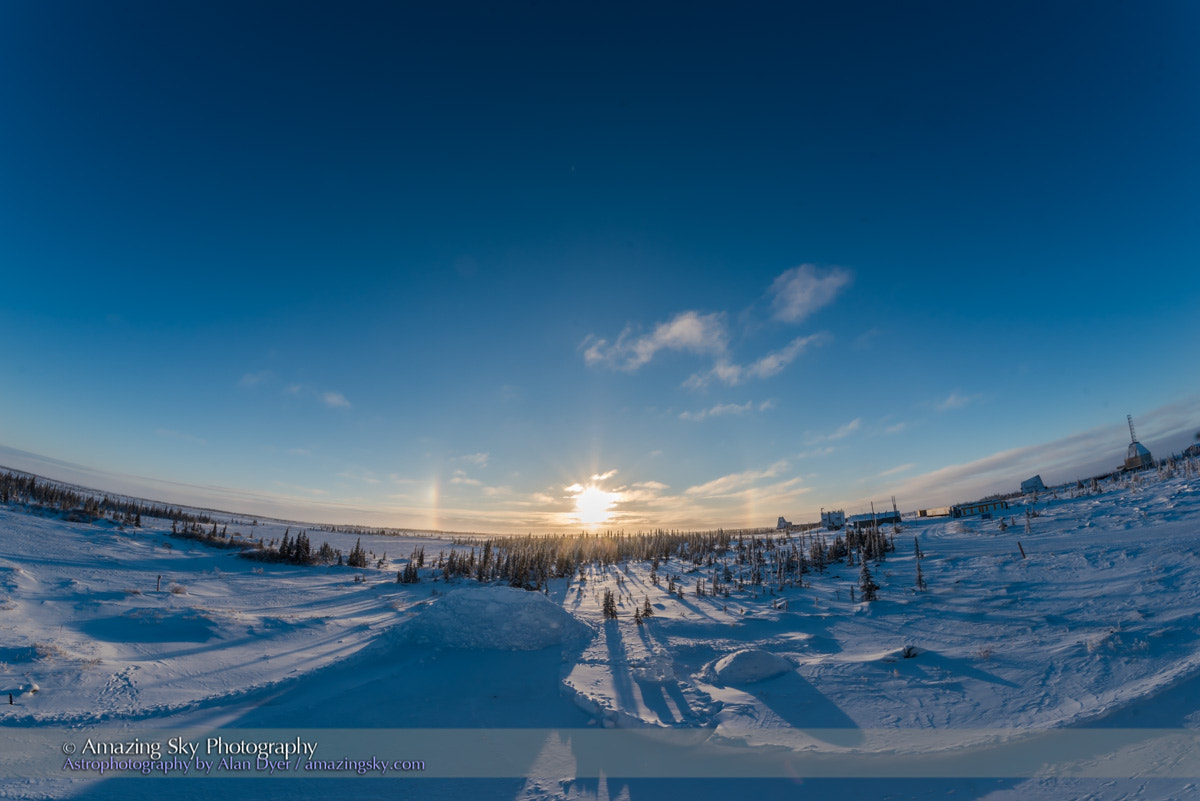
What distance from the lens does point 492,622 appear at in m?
19.8

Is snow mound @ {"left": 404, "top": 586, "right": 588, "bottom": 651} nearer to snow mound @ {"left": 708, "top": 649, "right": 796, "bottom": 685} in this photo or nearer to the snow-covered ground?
the snow-covered ground

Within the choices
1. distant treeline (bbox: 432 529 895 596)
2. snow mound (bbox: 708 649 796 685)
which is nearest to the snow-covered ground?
snow mound (bbox: 708 649 796 685)

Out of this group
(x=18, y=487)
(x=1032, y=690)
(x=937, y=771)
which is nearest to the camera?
(x=937, y=771)

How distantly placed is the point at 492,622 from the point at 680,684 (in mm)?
8461

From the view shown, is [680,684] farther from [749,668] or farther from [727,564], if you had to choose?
[727,564]

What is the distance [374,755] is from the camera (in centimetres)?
1112

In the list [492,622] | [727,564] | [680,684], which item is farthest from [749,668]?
[727,564]

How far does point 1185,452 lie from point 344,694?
87019 mm

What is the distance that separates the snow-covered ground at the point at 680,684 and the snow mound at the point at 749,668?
0.25ft

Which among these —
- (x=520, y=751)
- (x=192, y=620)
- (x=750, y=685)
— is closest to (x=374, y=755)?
(x=520, y=751)

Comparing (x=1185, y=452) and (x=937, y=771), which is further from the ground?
(x=1185, y=452)

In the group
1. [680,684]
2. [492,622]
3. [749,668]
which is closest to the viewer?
[749,668]

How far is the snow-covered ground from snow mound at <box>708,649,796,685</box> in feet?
0.25

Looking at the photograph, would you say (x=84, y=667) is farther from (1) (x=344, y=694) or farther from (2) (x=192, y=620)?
(1) (x=344, y=694)
